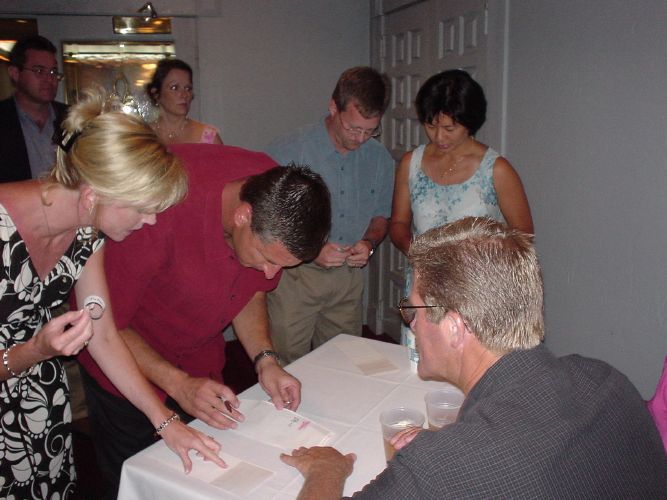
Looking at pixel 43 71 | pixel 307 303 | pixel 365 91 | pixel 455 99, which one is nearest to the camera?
pixel 455 99

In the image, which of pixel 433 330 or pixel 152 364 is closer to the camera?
pixel 433 330

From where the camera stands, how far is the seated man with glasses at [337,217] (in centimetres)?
294

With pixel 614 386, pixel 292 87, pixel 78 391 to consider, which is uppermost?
pixel 292 87

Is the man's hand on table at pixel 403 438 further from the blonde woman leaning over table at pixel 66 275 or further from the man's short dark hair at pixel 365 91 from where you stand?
the man's short dark hair at pixel 365 91

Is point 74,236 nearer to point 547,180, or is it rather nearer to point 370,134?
point 370,134

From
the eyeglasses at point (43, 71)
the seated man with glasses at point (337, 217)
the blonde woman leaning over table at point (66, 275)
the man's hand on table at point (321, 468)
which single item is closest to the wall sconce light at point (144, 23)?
the eyeglasses at point (43, 71)

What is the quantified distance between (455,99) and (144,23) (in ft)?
8.84

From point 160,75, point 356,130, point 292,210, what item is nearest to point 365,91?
A: point 356,130

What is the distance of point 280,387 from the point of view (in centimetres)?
182

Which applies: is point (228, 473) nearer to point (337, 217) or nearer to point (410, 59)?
point (337, 217)

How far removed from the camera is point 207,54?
14.5ft

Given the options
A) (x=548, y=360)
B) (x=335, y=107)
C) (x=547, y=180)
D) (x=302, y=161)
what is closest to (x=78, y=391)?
(x=302, y=161)

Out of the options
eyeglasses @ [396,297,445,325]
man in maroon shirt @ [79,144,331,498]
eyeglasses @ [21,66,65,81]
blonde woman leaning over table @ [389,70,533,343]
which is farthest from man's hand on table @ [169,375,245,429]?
eyeglasses @ [21,66,65,81]

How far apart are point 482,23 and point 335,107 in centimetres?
110
